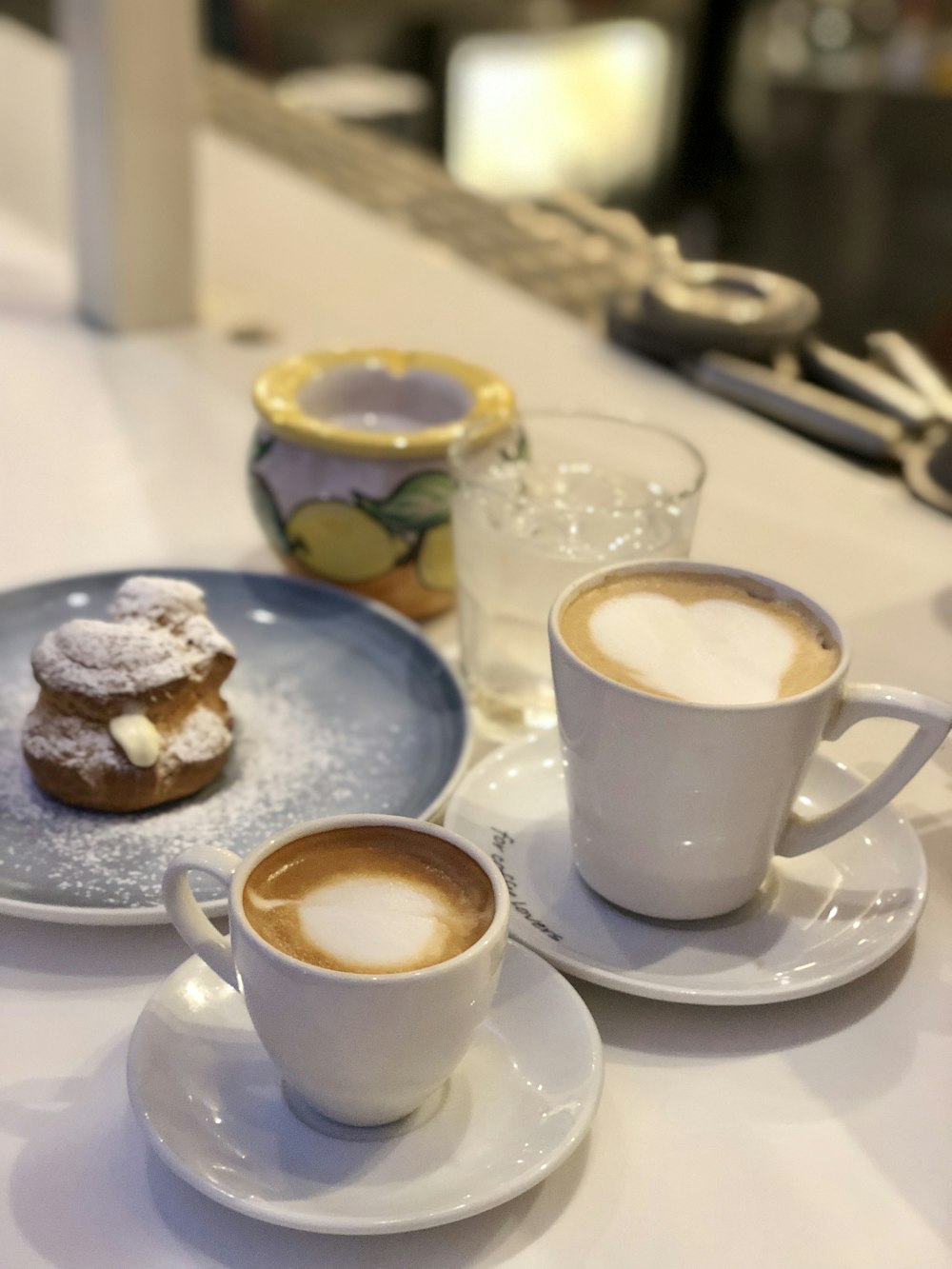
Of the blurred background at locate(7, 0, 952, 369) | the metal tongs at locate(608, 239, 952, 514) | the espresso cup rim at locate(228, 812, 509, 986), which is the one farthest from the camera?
the blurred background at locate(7, 0, 952, 369)

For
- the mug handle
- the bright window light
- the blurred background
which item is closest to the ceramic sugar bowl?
the mug handle

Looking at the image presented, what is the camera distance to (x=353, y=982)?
0.45m

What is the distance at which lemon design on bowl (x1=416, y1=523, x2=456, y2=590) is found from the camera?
82 cm

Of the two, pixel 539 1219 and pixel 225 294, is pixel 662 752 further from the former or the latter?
pixel 225 294

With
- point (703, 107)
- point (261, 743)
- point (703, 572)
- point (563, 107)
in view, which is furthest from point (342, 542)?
point (703, 107)

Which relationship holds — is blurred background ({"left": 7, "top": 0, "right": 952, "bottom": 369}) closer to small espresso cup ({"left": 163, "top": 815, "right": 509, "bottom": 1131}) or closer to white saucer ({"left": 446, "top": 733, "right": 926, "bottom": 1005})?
white saucer ({"left": 446, "top": 733, "right": 926, "bottom": 1005})

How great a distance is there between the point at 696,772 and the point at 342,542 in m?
0.34

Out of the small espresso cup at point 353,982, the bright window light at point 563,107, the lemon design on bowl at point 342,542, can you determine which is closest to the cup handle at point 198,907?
the small espresso cup at point 353,982

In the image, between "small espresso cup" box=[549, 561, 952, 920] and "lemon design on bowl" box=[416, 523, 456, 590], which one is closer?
"small espresso cup" box=[549, 561, 952, 920]

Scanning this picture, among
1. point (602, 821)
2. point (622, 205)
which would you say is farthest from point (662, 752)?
point (622, 205)

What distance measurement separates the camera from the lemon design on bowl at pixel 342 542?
0.81m

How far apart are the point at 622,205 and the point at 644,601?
4123mm

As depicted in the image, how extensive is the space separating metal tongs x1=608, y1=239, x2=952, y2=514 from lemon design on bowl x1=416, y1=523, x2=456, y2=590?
0.45 m

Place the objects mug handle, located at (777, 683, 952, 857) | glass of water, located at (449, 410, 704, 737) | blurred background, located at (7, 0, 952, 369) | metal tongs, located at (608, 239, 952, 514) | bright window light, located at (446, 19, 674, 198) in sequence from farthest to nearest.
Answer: bright window light, located at (446, 19, 674, 198) < blurred background, located at (7, 0, 952, 369) < metal tongs, located at (608, 239, 952, 514) < glass of water, located at (449, 410, 704, 737) < mug handle, located at (777, 683, 952, 857)
